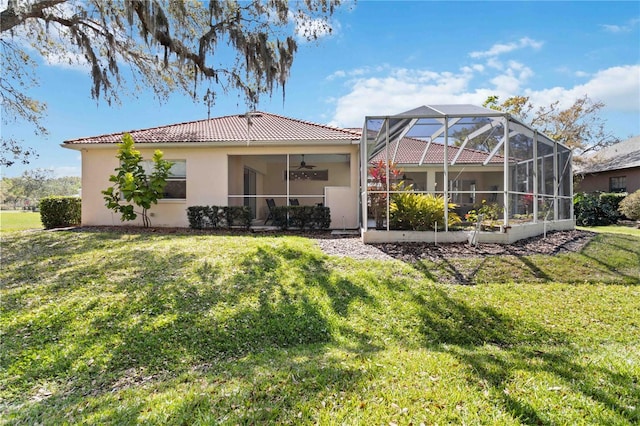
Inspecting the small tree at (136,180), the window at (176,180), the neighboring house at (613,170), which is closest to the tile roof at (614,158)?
the neighboring house at (613,170)

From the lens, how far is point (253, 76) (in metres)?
10.3

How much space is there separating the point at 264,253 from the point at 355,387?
15.9ft

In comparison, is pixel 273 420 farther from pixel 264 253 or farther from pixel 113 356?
pixel 264 253

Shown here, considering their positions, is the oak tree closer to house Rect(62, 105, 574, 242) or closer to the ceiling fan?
house Rect(62, 105, 574, 242)

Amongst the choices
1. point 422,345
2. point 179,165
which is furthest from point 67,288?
point 179,165

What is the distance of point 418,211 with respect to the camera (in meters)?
8.49

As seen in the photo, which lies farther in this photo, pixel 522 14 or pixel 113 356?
pixel 522 14

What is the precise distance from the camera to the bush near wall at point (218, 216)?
448 inches

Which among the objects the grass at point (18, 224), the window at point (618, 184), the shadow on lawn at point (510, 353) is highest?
the window at point (618, 184)

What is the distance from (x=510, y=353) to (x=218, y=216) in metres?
9.70

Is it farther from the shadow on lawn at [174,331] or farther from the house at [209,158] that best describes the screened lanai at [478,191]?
the shadow on lawn at [174,331]

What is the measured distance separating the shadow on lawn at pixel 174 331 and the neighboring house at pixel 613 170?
22561 mm

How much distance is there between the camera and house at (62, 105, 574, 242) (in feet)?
28.2

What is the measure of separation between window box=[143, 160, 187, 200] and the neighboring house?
78.2 ft
